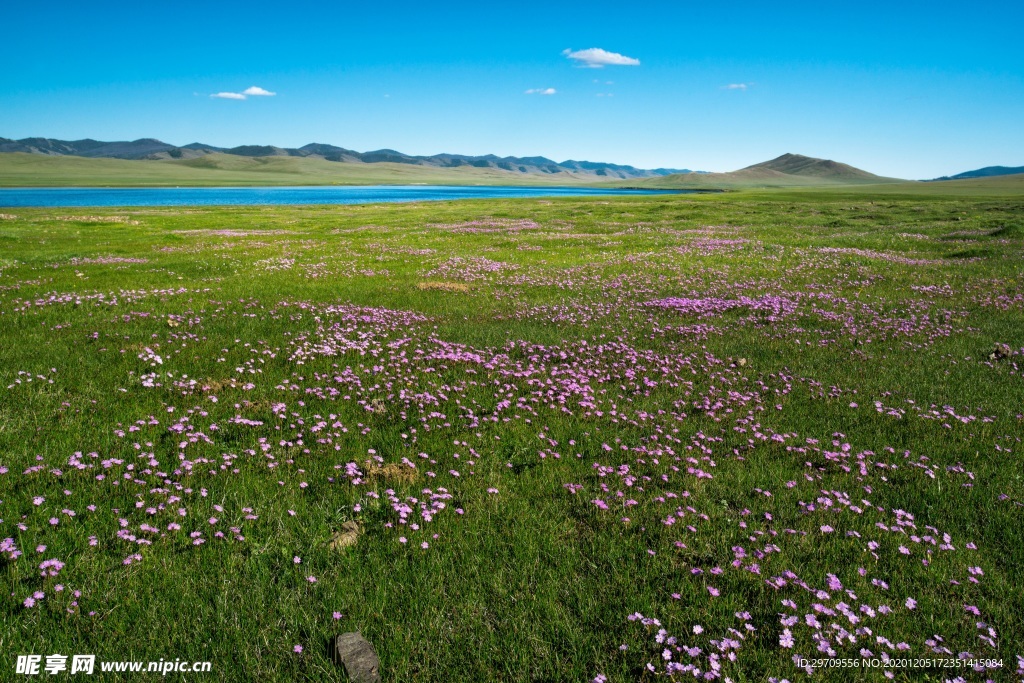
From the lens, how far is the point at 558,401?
31.4 ft

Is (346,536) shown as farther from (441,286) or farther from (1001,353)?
(441,286)

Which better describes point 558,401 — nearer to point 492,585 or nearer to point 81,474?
point 492,585

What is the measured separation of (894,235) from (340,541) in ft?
155

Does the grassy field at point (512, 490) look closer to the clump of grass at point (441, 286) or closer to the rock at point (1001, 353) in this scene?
the rock at point (1001, 353)

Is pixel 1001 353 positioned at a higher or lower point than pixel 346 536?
higher

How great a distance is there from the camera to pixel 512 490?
6754 mm

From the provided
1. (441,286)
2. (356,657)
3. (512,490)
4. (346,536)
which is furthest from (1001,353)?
(441,286)

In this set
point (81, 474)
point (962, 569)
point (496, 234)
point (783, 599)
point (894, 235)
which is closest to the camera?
point (783, 599)

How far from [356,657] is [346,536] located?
1.72 meters

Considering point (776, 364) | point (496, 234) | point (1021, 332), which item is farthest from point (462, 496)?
point (496, 234)

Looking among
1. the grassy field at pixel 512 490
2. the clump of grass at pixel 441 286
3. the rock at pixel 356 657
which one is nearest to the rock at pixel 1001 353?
the grassy field at pixel 512 490

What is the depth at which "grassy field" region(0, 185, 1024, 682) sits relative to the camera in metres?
4.43

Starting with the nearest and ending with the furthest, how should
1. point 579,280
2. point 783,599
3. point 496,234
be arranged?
1. point 783,599
2. point 579,280
3. point 496,234

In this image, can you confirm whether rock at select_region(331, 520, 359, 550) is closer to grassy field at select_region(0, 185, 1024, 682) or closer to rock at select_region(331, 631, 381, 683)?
grassy field at select_region(0, 185, 1024, 682)
